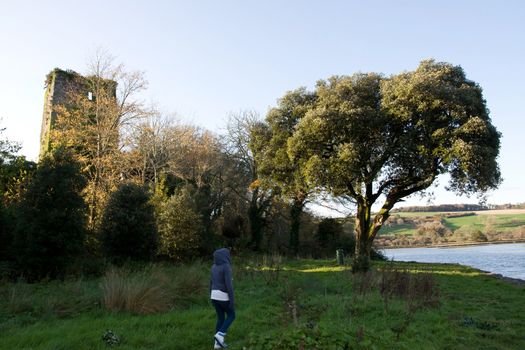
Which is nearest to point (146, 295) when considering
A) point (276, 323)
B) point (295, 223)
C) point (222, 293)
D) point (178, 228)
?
point (222, 293)

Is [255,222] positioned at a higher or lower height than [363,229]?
higher

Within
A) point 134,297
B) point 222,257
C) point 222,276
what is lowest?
point 134,297

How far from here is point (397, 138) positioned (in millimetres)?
20250

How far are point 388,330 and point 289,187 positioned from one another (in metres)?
17.0

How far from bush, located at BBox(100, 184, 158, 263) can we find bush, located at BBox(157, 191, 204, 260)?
11.8 ft

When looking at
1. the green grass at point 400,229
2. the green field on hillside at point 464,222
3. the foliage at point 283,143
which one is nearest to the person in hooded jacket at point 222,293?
the foliage at point 283,143

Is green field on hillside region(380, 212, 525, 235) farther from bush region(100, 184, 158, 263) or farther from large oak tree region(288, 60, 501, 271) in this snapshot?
bush region(100, 184, 158, 263)

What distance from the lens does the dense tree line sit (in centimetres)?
1476

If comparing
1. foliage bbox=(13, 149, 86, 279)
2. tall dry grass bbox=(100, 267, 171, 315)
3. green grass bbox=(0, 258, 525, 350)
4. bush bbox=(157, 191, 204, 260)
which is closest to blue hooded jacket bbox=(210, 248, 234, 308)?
green grass bbox=(0, 258, 525, 350)

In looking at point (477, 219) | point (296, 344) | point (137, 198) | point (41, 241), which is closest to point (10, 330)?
point (296, 344)

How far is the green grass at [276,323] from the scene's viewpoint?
18.6ft

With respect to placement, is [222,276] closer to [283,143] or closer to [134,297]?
[134,297]

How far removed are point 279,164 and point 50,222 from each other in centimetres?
1272

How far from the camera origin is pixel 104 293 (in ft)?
27.6
